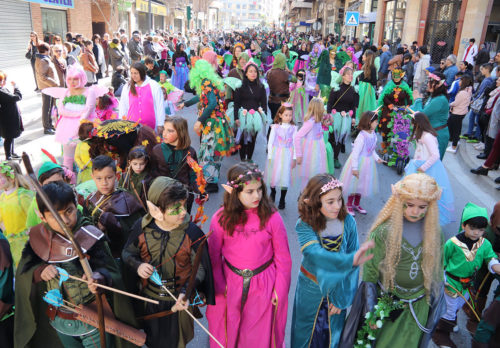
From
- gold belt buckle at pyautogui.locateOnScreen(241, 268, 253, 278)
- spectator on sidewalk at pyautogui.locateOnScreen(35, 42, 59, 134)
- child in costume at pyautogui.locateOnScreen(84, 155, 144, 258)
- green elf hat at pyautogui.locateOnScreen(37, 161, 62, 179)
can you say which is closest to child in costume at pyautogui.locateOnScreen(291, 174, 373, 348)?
gold belt buckle at pyautogui.locateOnScreen(241, 268, 253, 278)

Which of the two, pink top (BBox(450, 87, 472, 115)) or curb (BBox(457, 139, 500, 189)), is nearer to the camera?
curb (BBox(457, 139, 500, 189))

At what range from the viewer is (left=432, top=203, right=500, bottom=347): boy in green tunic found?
130 inches

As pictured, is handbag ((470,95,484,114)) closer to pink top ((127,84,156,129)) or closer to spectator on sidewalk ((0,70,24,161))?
pink top ((127,84,156,129))

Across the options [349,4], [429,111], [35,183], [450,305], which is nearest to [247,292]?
A: [35,183]

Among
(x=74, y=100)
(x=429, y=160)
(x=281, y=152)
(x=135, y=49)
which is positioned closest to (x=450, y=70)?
(x=429, y=160)

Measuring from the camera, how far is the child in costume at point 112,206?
10.3 feet

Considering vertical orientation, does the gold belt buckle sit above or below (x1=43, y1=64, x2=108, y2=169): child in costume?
below

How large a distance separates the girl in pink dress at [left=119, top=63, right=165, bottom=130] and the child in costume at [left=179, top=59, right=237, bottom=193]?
2.03ft

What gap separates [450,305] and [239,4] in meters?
194

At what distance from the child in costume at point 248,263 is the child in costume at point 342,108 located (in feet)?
17.5

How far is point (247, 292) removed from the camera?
2.80m

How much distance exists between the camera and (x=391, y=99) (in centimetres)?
788

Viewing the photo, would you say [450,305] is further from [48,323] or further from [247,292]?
[48,323]

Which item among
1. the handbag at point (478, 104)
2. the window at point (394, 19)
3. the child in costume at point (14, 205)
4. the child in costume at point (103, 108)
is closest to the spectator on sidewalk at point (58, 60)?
the child in costume at point (103, 108)
